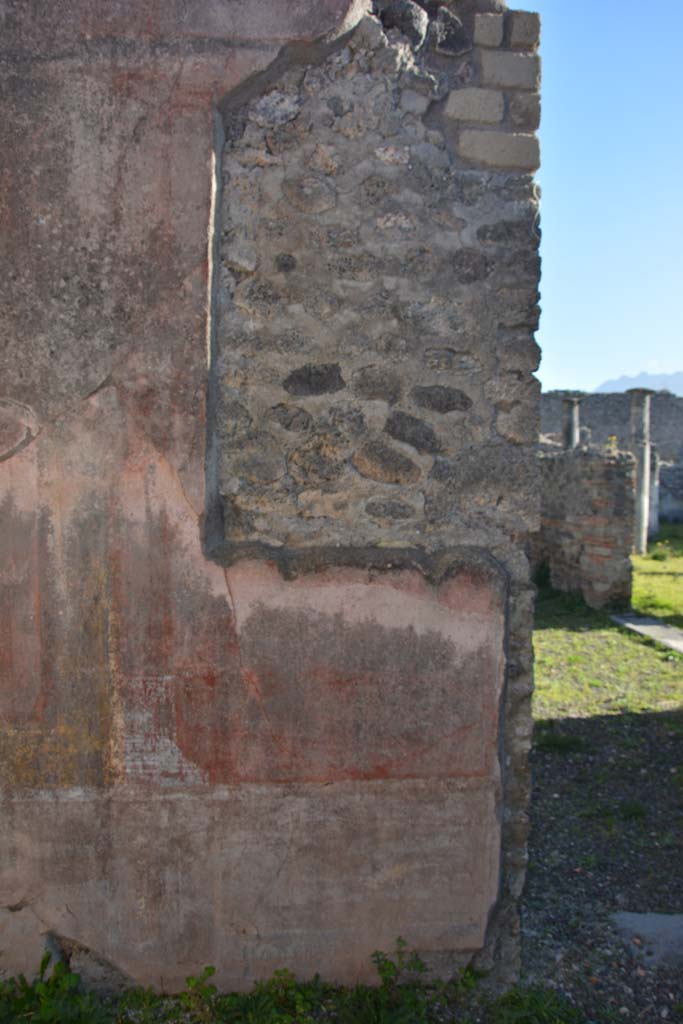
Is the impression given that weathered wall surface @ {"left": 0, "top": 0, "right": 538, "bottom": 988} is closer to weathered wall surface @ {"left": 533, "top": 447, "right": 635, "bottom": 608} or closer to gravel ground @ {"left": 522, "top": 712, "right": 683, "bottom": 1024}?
gravel ground @ {"left": 522, "top": 712, "right": 683, "bottom": 1024}

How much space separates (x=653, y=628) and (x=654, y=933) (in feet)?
20.0

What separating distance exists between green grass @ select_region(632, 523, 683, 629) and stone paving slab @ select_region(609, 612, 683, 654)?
16cm

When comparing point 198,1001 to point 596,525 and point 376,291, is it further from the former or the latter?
point 596,525

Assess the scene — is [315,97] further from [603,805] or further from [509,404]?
[603,805]

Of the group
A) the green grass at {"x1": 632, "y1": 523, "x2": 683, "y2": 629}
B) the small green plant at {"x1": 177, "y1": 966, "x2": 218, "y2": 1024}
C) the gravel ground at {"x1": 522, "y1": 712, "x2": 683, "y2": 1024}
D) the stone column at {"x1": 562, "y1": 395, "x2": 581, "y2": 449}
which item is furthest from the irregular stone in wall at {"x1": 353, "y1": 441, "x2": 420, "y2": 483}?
the stone column at {"x1": 562, "y1": 395, "x2": 581, "y2": 449}

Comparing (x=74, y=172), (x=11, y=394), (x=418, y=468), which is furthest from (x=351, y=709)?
(x=74, y=172)

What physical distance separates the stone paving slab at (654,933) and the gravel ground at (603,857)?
0.12 ft

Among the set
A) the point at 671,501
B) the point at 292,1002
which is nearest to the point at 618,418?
the point at 671,501

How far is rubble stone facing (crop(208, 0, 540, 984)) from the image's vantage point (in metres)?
2.66

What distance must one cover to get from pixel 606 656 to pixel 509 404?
5.60m

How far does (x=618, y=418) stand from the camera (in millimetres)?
27641

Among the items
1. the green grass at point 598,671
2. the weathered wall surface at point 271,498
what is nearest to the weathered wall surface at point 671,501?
the green grass at point 598,671

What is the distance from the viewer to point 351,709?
271 cm

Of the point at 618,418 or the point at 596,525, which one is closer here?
the point at 596,525
